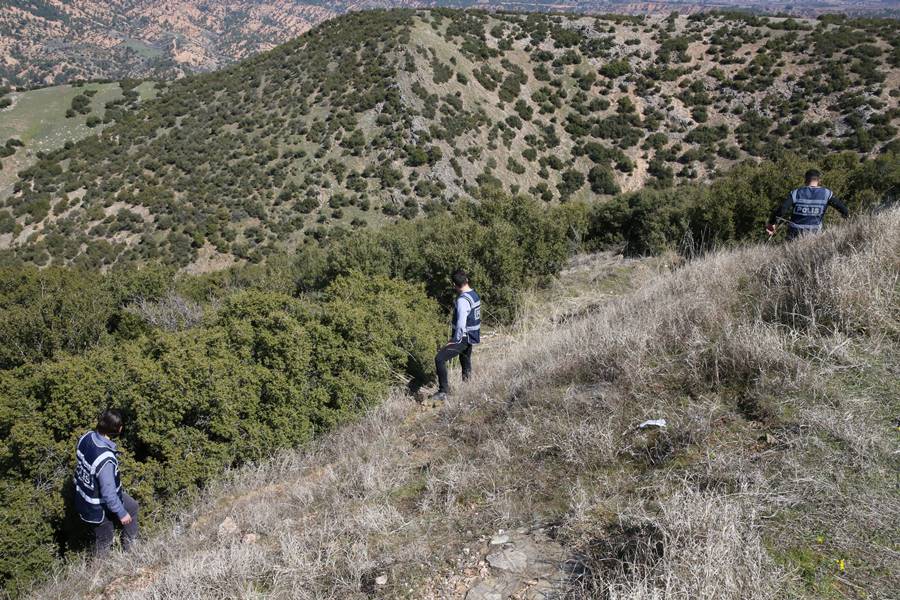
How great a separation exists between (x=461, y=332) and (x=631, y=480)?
3.23 m

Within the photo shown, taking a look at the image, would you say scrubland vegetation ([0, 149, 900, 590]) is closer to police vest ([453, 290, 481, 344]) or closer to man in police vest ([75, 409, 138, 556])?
man in police vest ([75, 409, 138, 556])

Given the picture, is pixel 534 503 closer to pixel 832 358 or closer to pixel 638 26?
pixel 832 358

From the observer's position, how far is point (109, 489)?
432 cm

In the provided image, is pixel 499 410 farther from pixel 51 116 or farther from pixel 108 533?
pixel 51 116

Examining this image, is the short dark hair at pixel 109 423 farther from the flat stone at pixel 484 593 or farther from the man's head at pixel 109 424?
the flat stone at pixel 484 593

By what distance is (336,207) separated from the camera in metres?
28.1

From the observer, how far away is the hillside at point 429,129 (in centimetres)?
2884

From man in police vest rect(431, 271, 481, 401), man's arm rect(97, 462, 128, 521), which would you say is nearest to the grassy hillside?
man's arm rect(97, 462, 128, 521)

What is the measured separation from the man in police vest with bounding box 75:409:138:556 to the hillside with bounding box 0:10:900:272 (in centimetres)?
2222

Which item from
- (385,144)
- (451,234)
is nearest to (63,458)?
(451,234)

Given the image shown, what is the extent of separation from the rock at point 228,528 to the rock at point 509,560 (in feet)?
6.82

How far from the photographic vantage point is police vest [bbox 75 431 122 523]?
14.1 feet

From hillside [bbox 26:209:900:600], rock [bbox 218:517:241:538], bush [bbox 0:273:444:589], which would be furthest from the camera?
bush [bbox 0:273:444:589]

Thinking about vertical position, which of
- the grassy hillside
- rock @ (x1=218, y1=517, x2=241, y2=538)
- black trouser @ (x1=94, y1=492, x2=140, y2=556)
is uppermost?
the grassy hillside
